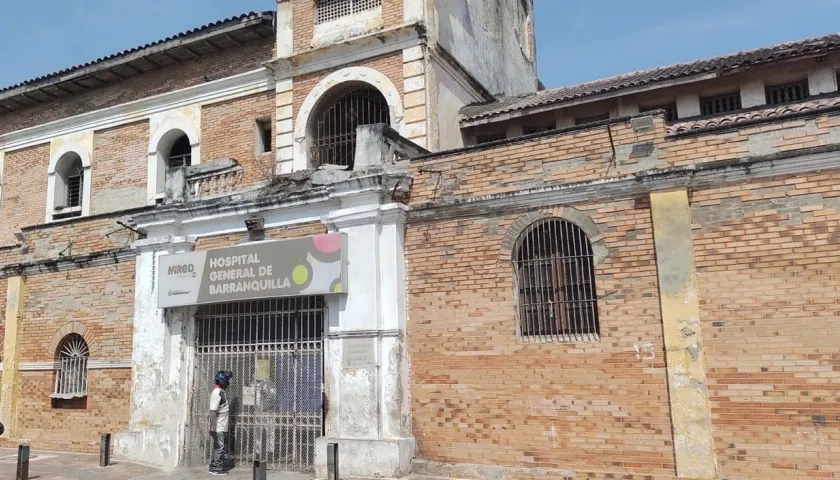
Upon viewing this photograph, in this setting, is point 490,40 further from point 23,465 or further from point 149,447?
point 23,465

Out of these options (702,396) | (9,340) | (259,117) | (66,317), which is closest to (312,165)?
(259,117)

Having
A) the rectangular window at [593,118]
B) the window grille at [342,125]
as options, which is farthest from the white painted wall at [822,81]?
the window grille at [342,125]

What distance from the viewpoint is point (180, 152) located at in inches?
659

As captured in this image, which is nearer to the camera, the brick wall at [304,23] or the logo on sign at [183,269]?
the logo on sign at [183,269]

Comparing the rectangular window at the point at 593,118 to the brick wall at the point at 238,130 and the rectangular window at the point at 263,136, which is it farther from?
the rectangular window at the point at 263,136

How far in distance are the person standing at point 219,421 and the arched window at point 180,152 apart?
7.45 meters

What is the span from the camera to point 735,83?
1188 cm

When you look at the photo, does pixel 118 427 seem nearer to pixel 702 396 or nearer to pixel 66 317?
pixel 66 317

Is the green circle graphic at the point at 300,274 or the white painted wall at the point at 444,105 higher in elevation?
the white painted wall at the point at 444,105

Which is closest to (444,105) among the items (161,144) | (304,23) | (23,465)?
(304,23)

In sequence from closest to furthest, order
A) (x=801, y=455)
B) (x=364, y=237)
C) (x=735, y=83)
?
1. (x=801, y=455)
2. (x=364, y=237)
3. (x=735, y=83)

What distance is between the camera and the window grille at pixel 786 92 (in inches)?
455

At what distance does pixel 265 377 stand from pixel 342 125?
18.4ft

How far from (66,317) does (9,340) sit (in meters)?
1.67
